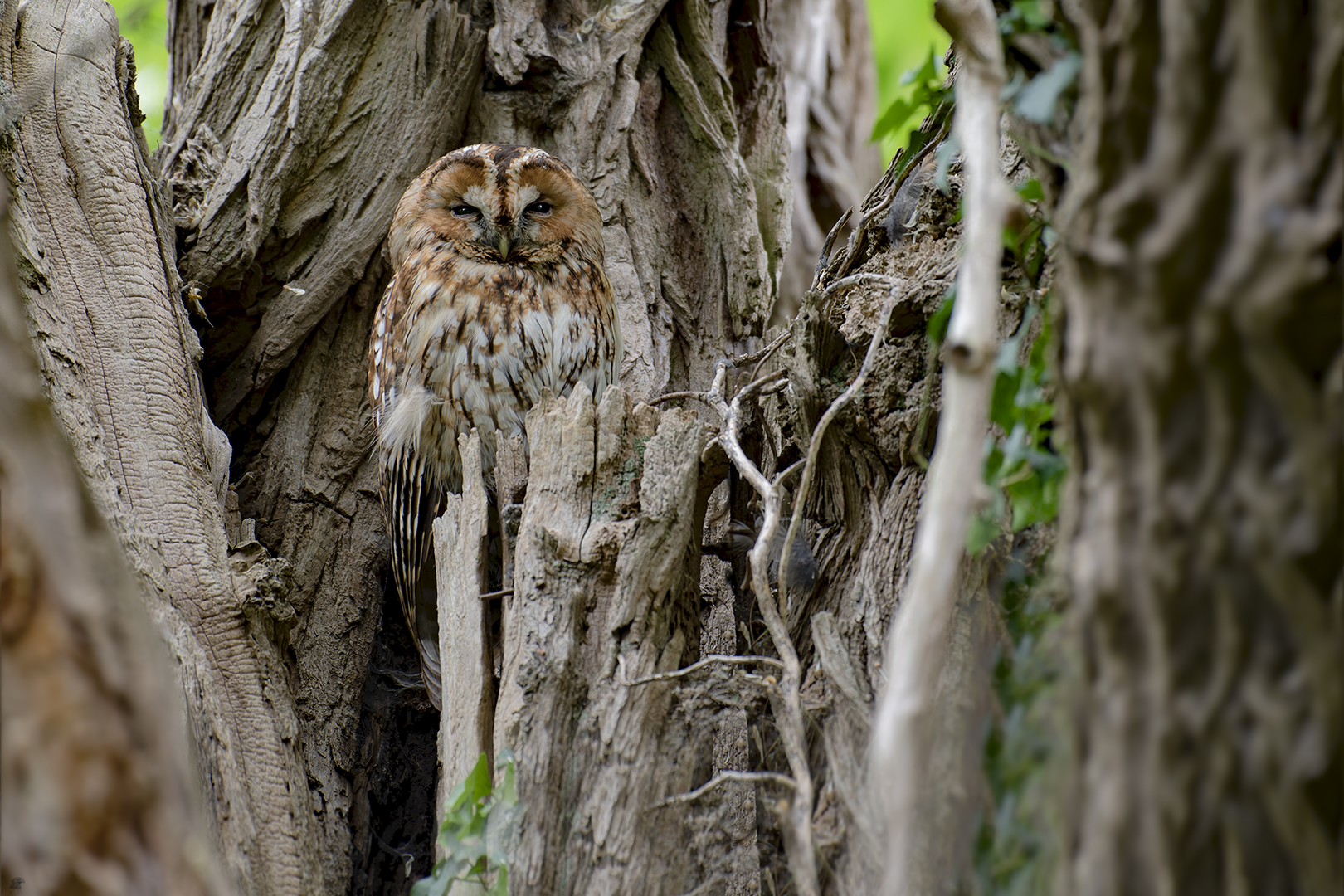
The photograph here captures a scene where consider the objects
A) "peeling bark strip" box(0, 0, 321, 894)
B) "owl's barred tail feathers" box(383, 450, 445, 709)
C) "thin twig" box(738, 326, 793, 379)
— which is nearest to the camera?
"peeling bark strip" box(0, 0, 321, 894)

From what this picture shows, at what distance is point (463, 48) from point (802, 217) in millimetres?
2059

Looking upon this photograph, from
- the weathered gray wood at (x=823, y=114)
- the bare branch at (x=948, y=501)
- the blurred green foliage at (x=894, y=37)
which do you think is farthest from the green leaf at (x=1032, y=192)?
the blurred green foliage at (x=894, y=37)

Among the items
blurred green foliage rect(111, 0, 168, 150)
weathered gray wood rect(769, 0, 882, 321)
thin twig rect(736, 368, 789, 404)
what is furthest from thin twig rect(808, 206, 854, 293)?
blurred green foliage rect(111, 0, 168, 150)

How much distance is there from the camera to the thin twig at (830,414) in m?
1.48

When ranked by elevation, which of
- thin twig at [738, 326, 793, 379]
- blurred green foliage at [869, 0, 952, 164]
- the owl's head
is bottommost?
thin twig at [738, 326, 793, 379]

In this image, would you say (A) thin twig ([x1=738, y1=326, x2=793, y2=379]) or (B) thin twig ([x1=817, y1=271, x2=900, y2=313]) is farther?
(A) thin twig ([x1=738, y1=326, x2=793, y2=379])

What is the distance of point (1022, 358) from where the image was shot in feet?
5.03

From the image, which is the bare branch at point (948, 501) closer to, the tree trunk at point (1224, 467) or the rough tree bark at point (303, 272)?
the tree trunk at point (1224, 467)

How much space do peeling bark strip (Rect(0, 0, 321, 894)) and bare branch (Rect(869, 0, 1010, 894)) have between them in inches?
51.0

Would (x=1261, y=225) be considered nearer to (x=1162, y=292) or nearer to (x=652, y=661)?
(x=1162, y=292)

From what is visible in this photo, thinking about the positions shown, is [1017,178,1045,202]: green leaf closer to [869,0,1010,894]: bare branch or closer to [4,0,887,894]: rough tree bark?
[869,0,1010,894]: bare branch

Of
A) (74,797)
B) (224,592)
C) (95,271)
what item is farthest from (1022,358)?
(95,271)

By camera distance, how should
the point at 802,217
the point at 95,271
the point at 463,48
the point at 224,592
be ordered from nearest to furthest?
the point at 224,592
the point at 95,271
the point at 463,48
the point at 802,217

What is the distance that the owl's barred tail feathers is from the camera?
2.36 m
